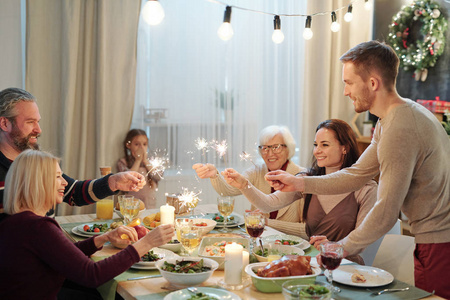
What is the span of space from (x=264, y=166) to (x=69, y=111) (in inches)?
68.4

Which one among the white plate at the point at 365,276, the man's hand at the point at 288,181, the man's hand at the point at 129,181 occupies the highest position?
the man's hand at the point at 288,181

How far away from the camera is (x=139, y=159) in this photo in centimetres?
433

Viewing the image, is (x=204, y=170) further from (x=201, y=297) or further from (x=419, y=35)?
(x=419, y=35)

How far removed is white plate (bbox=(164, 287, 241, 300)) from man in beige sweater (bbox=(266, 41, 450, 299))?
0.60m

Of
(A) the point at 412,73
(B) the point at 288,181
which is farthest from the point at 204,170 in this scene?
(A) the point at 412,73

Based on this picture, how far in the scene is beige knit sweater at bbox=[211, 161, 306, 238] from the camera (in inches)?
117

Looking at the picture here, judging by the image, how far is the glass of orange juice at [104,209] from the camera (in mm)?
3018

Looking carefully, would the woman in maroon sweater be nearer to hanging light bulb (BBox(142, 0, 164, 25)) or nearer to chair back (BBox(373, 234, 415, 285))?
hanging light bulb (BBox(142, 0, 164, 25))

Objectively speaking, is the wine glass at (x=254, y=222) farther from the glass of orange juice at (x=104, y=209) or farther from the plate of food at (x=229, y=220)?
the glass of orange juice at (x=104, y=209)

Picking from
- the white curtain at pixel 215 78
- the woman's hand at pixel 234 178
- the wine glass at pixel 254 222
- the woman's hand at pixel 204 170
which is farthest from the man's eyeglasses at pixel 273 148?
the wine glass at pixel 254 222

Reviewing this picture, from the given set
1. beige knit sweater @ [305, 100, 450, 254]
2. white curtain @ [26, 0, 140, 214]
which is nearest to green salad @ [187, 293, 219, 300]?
beige knit sweater @ [305, 100, 450, 254]

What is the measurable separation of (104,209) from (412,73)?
3.49 metres

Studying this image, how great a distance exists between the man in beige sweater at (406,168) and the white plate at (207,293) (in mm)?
597

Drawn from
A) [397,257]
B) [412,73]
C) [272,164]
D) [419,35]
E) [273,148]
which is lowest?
[397,257]
